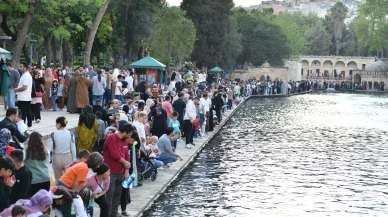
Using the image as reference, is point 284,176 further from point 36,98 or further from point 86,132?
point 86,132

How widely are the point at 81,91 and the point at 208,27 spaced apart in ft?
180

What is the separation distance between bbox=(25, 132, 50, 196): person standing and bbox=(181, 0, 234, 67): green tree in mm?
65194

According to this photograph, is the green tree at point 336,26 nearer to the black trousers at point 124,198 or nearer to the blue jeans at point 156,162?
the blue jeans at point 156,162

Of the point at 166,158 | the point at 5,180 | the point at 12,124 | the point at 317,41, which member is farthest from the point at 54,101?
the point at 317,41

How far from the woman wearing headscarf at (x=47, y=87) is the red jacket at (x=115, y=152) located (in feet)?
39.9

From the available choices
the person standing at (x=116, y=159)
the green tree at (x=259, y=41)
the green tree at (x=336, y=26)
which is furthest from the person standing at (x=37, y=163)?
the green tree at (x=336, y=26)

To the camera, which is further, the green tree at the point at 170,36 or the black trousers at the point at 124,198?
the green tree at the point at 170,36

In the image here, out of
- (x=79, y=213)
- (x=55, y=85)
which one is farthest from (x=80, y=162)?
(x=55, y=85)

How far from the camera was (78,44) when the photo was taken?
2109 inches

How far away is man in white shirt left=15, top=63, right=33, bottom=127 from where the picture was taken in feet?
61.3

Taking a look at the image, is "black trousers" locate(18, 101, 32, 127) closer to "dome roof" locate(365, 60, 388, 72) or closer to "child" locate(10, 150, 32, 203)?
"child" locate(10, 150, 32, 203)

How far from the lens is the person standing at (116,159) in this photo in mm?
12438

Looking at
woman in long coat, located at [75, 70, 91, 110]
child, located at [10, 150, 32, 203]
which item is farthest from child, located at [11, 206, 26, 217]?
woman in long coat, located at [75, 70, 91, 110]

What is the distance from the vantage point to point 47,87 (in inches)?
970
